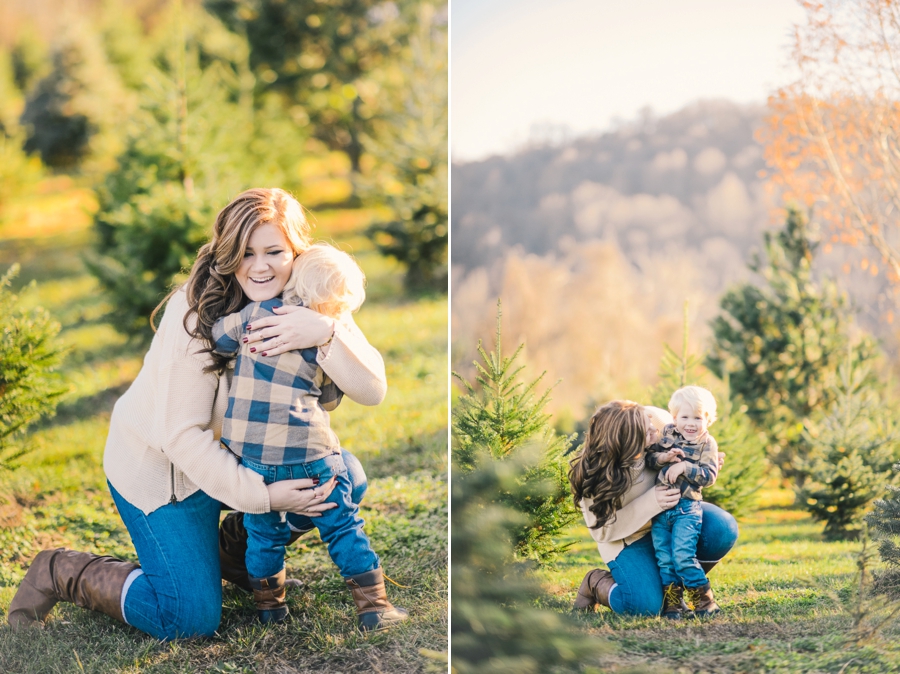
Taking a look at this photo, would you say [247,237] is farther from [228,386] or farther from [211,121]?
[211,121]

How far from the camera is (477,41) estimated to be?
8.60 meters

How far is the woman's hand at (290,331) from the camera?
229 centimetres

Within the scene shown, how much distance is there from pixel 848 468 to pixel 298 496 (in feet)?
9.82

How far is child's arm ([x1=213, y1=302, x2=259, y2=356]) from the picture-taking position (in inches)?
94.3

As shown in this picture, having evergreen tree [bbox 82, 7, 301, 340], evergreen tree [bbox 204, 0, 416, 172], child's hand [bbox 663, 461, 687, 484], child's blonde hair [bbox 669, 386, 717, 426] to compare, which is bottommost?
child's hand [bbox 663, 461, 687, 484]

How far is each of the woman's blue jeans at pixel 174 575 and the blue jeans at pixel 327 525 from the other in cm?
8

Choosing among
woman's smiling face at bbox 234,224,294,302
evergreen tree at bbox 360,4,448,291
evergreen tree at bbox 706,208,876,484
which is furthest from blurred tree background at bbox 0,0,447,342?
evergreen tree at bbox 706,208,876,484

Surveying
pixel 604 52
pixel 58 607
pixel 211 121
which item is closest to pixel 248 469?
pixel 58 607

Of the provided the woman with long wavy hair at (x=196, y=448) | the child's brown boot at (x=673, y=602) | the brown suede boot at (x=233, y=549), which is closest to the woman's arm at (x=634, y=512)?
the child's brown boot at (x=673, y=602)

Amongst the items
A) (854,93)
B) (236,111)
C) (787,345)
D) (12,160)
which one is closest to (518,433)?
(787,345)

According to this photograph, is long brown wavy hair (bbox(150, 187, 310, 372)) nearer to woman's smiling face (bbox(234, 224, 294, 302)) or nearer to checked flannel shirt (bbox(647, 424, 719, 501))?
woman's smiling face (bbox(234, 224, 294, 302))

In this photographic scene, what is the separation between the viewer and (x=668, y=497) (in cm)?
258

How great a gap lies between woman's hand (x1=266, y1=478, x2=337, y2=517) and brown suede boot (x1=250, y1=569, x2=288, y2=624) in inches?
13.4

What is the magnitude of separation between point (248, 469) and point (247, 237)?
77 cm
